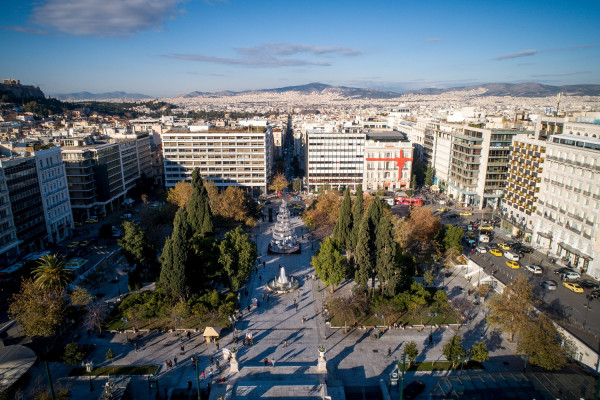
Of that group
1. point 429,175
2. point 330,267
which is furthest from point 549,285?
point 429,175

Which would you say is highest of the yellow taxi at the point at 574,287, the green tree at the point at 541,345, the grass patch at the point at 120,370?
the green tree at the point at 541,345

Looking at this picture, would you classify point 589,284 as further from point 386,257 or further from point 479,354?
point 386,257

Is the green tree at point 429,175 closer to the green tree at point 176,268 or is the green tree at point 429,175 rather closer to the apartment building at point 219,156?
the apartment building at point 219,156

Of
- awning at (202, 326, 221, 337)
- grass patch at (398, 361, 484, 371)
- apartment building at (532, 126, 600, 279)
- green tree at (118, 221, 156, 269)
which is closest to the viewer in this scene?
grass patch at (398, 361, 484, 371)

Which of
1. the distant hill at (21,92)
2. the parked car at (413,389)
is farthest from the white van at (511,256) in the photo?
the distant hill at (21,92)

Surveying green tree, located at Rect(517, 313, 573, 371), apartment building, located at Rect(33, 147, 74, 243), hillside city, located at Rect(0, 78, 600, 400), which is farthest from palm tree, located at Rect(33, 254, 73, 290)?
green tree, located at Rect(517, 313, 573, 371)

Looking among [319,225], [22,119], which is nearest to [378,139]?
[319,225]

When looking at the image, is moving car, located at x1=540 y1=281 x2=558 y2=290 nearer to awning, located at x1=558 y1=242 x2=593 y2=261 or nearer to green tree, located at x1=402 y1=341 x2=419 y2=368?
awning, located at x1=558 y1=242 x2=593 y2=261
